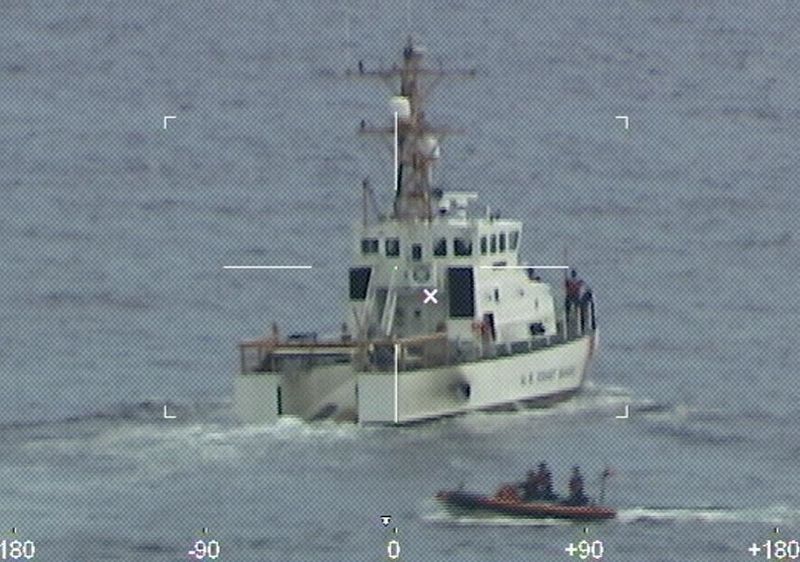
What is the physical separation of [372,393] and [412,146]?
486 inches

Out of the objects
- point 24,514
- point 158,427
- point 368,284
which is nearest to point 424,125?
point 368,284

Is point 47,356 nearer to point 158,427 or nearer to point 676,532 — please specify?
point 158,427

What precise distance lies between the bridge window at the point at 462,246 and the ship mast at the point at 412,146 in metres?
1.35

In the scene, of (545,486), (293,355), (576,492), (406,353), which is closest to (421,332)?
(406,353)

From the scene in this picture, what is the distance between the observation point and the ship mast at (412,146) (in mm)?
178500

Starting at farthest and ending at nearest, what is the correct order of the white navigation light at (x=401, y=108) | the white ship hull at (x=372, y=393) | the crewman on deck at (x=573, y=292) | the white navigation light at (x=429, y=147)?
1. the crewman on deck at (x=573, y=292)
2. the white navigation light at (x=429, y=147)
3. the white navigation light at (x=401, y=108)
4. the white ship hull at (x=372, y=393)

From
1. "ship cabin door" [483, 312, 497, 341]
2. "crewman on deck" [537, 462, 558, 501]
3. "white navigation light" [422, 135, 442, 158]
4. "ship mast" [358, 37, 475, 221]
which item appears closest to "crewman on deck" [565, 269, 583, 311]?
"ship cabin door" [483, 312, 497, 341]

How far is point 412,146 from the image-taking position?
7057 inches

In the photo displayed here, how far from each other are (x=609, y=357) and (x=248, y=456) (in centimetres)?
2789

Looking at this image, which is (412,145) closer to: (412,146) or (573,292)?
(412,146)

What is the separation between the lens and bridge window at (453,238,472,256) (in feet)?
583

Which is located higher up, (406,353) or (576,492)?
(406,353)

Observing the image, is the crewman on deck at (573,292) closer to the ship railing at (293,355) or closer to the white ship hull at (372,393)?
the white ship hull at (372,393)

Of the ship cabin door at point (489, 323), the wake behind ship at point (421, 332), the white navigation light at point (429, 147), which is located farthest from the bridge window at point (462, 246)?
the white navigation light at point (429, 147)
